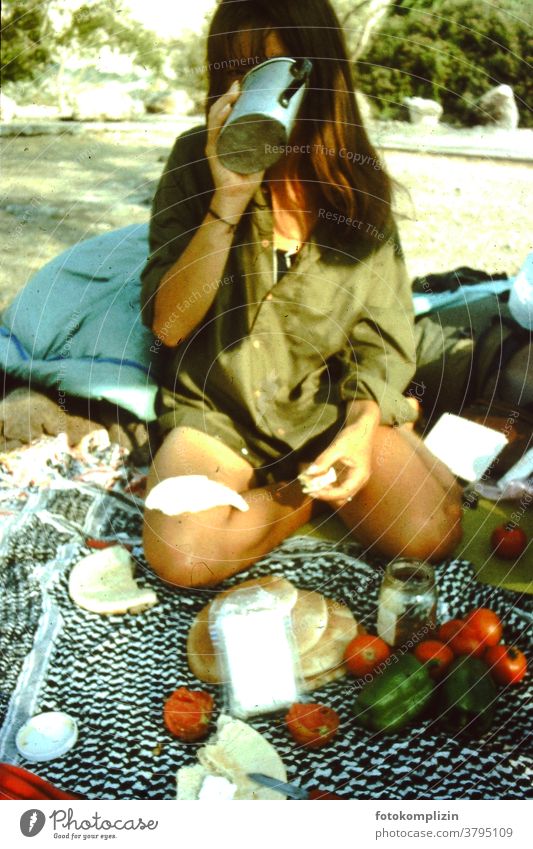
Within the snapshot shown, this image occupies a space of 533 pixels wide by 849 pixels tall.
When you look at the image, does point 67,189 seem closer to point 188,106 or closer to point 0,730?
point 188,106

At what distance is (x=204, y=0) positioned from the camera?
116cm

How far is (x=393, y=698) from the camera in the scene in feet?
3.51

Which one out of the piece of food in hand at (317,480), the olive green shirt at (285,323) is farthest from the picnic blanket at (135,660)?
the olive green shirt at (285,323)

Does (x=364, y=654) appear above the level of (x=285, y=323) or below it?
below

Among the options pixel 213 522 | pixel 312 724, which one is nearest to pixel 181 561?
pixel 213 522

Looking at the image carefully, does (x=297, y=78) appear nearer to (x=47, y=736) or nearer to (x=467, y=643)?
(x=467, y=643)

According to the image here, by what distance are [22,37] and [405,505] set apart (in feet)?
3.00

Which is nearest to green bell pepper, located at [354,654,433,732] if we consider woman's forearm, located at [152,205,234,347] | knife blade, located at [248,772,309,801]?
knife blade, located at [248,772,309,801]

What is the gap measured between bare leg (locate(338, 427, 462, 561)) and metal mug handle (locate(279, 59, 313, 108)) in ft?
1.66

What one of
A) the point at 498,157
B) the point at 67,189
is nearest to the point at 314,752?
the point at 498,157

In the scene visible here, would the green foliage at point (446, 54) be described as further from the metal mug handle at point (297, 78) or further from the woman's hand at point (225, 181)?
the woman's hand at point (225, 181)

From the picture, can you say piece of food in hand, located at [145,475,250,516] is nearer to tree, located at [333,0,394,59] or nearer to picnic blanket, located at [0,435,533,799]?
picnic blanket, located at [0,435,533,799]
